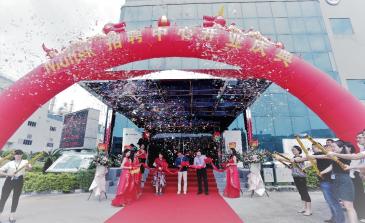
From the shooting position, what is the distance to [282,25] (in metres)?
20.7

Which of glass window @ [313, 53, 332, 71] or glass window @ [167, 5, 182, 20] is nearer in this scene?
glass window @ [313, 53, 332, 71]

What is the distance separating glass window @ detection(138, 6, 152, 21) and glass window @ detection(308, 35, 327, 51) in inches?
583

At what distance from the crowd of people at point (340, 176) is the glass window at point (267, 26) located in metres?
17.4

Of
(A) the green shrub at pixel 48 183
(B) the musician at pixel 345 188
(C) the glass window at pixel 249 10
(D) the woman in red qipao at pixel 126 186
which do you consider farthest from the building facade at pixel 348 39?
(A) the green shrub at pixel 48 183

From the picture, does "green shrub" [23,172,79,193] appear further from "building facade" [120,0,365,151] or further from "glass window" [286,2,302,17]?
"glass window" [286,2,302,17]

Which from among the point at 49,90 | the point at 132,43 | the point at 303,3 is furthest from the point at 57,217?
the point at 303,3

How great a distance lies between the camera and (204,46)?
545cm

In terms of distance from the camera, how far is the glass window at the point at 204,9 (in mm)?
21375

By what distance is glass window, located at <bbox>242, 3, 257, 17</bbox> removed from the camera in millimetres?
21281

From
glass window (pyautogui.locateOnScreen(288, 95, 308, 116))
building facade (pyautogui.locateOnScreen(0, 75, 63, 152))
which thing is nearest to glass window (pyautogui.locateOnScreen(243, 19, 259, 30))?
glass window (pyautogui.locateOnScreen(288, 95, 308, 116))

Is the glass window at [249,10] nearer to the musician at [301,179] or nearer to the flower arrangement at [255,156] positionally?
the flower arrangement at [255,156]

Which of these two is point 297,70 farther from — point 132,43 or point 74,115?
point 74,115

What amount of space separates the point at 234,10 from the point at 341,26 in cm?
961

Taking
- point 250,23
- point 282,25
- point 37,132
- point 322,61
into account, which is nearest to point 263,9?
point 250,23
